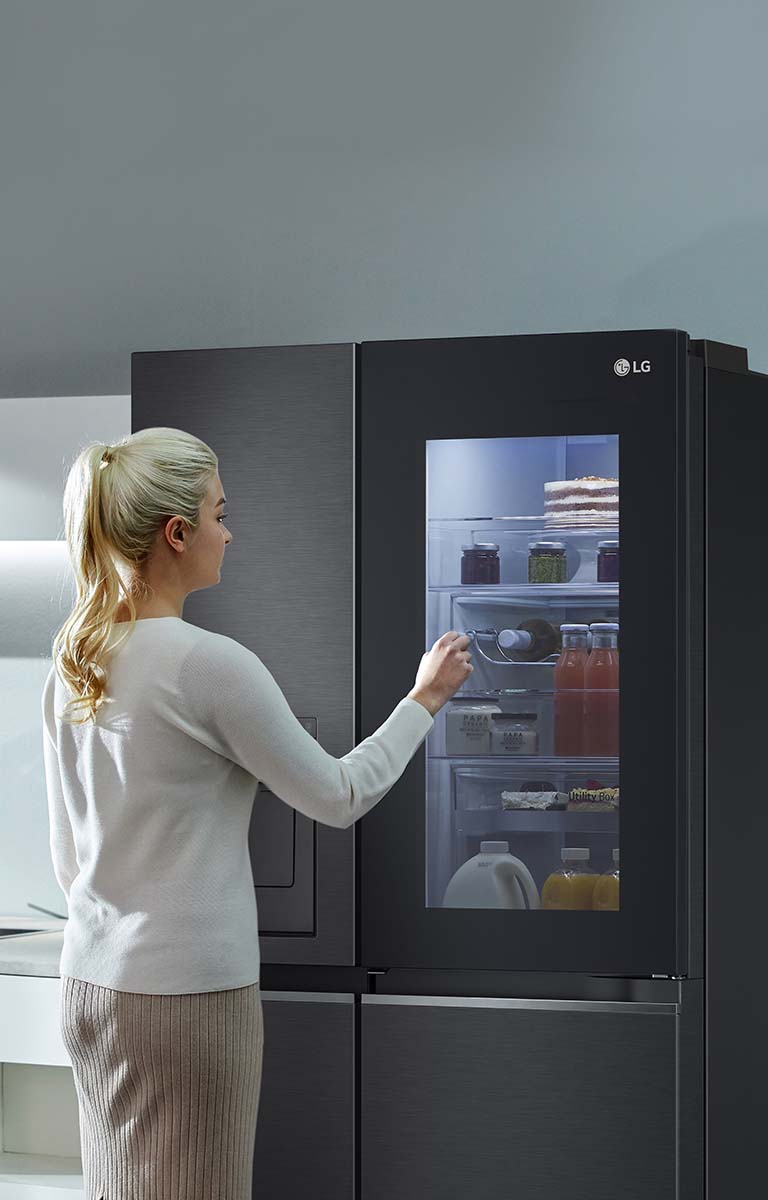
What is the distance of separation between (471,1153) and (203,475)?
1.20 m

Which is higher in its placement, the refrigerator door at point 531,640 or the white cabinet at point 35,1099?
the refrigerator door at point 531,640

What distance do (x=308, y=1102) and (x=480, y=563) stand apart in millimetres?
952

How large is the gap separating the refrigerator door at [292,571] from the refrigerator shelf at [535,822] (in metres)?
0.21

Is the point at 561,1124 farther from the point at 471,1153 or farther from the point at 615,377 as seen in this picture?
the point at 615,377

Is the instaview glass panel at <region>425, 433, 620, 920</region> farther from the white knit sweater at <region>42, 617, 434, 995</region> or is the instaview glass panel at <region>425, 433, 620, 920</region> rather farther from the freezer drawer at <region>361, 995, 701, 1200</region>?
the white knit sweater at <region>42, 617, 434, 995</region>

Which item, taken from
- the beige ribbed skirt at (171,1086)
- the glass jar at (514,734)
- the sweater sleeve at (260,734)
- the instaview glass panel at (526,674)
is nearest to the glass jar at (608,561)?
the instaview glass panel at (526,674)

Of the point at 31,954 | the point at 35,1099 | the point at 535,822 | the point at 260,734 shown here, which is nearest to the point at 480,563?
the point at 535,822

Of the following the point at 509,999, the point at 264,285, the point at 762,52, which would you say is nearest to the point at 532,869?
the point at 509,999

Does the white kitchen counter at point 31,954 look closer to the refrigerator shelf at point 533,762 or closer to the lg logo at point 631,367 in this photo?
the refrigerator shelf at point 533,762

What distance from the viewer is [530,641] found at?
201 centimetres

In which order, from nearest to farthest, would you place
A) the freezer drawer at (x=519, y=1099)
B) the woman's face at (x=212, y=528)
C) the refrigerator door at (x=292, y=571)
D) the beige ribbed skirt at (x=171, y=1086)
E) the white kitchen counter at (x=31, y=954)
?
the beige ribbed skirt at (x=171, y=1086) < the woman's face at (x=212, y=528) < the freezer drawer at (x=519, y=1099) < the refrigerator door at (x=292, y=571) < the white kitchen counter at (x=31, y=954)

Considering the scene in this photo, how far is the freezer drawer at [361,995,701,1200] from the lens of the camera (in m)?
1.88

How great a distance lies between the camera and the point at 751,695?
6.39 feet

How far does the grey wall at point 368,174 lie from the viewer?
2713mm
